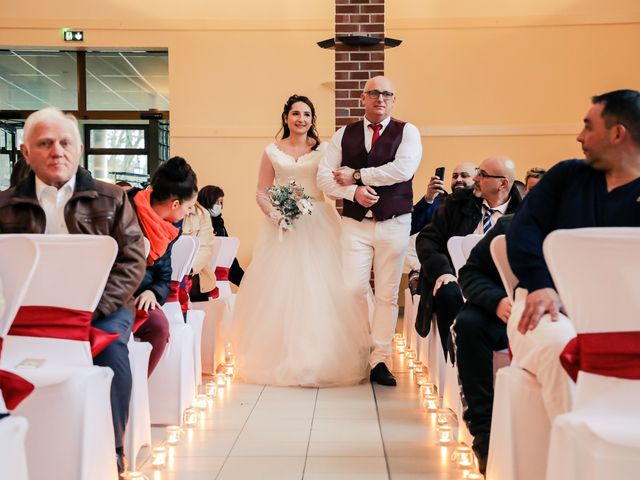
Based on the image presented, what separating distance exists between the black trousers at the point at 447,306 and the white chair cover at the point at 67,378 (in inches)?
81.3

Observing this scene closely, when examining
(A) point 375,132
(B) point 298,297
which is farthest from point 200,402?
(A) point 375,132

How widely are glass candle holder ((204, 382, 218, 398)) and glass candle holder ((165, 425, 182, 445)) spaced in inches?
32.3

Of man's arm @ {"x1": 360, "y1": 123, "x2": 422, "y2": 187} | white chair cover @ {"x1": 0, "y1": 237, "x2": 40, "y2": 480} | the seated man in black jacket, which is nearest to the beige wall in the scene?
man's arm @ {"x1": 360, "y1": 123, "x2": 422, "y2": 187}

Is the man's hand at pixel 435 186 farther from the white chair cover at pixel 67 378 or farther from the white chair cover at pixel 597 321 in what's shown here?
the white chair cover at pixel 597 321

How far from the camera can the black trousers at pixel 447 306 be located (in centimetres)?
415

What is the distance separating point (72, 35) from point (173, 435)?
7.35 metres

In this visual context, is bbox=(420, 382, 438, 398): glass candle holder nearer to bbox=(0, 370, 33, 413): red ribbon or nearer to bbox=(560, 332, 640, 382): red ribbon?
bbox=(560, 332, 640, 382): red ribbon

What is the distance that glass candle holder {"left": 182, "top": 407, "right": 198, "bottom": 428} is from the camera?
3.77 metres

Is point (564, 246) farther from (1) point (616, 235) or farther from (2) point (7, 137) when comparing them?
(2) point (7, 137)

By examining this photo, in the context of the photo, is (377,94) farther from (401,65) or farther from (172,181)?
(401,65)

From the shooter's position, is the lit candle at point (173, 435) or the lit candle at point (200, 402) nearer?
the lit candle at point (173, 435)

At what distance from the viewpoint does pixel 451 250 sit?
3.85m

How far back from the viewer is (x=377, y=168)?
477cm

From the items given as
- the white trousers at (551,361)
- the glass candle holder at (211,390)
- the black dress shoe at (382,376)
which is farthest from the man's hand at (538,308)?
the black dress shoe at (382,376)
